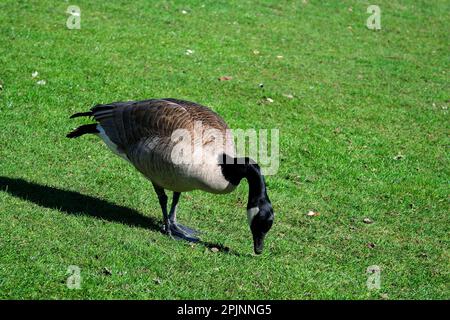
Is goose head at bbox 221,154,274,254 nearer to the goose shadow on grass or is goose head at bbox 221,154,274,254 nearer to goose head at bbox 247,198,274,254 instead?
goose head at bbox 247,198,274,254

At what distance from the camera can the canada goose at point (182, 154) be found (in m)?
7.53

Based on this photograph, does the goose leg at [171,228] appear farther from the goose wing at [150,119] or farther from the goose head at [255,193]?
the goose head at [255,193]

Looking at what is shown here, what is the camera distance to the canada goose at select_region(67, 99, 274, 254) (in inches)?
296

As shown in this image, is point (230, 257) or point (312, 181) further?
point (312, 181)

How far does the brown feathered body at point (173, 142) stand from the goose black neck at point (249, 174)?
0.28ft

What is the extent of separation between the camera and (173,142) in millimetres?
7660

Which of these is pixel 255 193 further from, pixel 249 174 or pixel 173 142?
pixel 173 142

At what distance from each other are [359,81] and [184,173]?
359 inches

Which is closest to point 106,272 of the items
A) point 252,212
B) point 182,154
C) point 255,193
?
point 182,154

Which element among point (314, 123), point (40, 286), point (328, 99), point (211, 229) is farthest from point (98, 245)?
point (328, 99)

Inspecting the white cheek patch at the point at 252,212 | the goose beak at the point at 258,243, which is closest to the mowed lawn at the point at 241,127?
the goose beak at the point at 258,243

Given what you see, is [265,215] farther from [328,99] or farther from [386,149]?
[328,99]

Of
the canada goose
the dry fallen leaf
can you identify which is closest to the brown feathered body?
the canada goose

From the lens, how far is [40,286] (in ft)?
21.7
